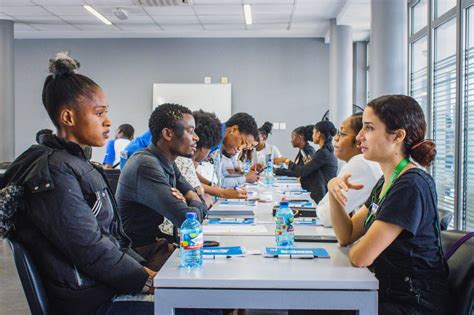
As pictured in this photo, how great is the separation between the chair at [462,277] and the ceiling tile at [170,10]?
654 cm

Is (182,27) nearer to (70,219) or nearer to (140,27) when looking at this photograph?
(140,27)

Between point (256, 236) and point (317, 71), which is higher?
point (317, 71)

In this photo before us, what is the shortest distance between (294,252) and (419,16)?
543 centimetres

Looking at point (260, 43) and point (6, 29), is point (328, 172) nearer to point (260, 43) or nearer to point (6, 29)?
point (260, 43)

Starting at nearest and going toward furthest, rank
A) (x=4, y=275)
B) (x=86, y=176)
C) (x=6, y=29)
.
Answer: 1. (x=86, y=176)
2. (x=4, y=275)
3. (x=6, y=29)

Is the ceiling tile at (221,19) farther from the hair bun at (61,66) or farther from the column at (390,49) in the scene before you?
the hair bun at (61,66)

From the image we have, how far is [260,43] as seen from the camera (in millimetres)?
9953

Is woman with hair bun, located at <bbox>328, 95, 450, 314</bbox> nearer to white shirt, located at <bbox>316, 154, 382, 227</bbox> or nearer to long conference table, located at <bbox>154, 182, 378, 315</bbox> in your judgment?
long conference table, located at <bbox>154, 182, 378, 315</bbox>

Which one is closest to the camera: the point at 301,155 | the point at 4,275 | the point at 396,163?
the point at 396,163

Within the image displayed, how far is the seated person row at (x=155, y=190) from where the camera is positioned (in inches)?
96.6

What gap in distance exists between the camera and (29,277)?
1.57 metres

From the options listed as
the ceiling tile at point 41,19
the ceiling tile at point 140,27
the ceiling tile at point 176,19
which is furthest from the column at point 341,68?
the ceiling tile at point 41,19

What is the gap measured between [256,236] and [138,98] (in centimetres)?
818

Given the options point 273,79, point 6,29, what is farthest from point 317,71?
point 6,29
